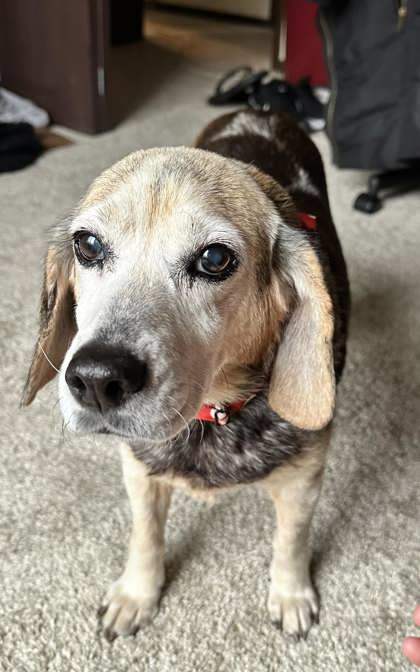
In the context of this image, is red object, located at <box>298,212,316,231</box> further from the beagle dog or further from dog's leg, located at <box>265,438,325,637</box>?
dog's leg, located at <box>265,438,325,637</box>

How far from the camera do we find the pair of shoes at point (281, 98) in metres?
3.93

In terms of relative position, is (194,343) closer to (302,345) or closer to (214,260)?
(214,260)

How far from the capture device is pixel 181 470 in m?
1.35

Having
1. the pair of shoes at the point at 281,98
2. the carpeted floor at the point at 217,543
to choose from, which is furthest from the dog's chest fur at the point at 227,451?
the pair of shoes at the point at 281,98

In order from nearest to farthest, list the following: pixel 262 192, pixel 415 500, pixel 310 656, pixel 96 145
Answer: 1. pixel 262 192
2. pixel 310 656
3. pixel 415 500
4. pixel 96 145

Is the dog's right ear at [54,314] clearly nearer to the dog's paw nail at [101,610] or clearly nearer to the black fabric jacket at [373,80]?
the dog's paw nail at [101,610]

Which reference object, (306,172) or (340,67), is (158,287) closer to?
(306,172)

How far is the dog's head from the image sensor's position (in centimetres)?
102

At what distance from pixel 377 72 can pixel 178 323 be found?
7.38 ft

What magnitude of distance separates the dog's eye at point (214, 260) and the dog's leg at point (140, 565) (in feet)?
1.57

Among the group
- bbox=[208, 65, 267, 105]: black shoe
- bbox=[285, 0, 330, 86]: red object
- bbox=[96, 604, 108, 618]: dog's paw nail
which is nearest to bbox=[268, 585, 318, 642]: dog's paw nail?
bbox=[96, 604, 108, 618]: dog's paw nail

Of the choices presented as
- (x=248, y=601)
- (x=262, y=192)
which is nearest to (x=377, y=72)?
(x=262, y=192)

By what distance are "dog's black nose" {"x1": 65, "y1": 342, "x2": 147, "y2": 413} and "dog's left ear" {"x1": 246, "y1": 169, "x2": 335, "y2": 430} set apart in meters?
0.40

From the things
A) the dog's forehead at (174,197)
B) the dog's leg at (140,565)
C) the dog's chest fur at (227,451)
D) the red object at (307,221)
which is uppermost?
the dog's forehead at (174,197)
